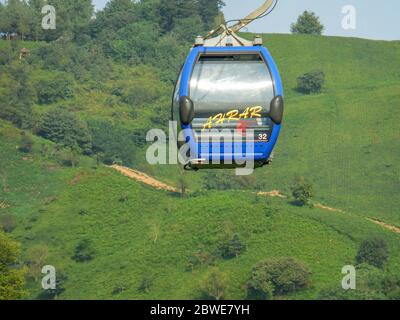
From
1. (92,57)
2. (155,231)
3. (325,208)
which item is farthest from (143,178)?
(92,57)

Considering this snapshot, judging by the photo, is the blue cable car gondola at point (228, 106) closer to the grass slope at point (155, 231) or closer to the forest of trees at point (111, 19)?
the grass slope at point (155, 231)

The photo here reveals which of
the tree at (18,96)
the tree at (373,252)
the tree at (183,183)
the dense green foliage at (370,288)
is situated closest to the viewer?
the dense green foliage at (370,288)

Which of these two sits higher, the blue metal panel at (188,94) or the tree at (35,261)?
the blue metal panel at (188,94)

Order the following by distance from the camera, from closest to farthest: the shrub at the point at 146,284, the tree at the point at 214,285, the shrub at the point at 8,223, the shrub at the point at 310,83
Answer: the tree at the point at 214,285 → the shrub at the point at 146,284 → the shrub at the point at 8,223 → the shrub at the point at 310,83

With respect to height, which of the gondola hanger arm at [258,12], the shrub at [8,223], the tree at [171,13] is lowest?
the shrub at [8,223]

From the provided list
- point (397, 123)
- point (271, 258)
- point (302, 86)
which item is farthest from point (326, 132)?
point (271, 258)

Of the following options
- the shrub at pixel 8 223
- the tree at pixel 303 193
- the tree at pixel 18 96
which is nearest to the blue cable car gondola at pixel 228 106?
the shrub at pixel 8 223

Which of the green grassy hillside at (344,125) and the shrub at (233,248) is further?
the green grassy hillside at (344,125)
